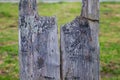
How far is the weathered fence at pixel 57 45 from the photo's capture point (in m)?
3.01

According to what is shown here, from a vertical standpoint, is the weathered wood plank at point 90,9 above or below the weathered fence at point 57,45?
above

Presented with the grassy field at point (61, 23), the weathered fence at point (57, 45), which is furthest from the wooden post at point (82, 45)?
the grassy field at point (61, 23)

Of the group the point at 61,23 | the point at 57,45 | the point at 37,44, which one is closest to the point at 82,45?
the point at 57,45

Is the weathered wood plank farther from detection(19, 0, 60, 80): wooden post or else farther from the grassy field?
the grassy field

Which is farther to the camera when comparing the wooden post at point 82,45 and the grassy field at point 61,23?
the grassy field at point 61,23

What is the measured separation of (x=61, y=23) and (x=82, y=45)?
264 inches

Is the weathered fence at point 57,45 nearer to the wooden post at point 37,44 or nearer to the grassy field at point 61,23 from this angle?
the wooden post at point 37,44

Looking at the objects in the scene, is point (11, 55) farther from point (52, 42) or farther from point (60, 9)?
point (60, 9)

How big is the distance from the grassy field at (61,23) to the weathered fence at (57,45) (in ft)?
8.34

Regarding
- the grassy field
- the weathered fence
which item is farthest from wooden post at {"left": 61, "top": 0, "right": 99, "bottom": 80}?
the grassy field

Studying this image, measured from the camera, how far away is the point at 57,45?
3035 millimetres

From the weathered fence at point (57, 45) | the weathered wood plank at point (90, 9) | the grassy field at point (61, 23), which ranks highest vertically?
the weathered wood plank at point (90, 9)

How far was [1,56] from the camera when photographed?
22.7 feet

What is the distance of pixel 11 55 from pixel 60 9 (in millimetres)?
5055
